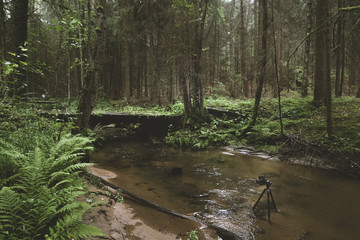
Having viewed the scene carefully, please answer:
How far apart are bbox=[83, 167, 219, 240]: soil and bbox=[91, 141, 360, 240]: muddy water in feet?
2.04

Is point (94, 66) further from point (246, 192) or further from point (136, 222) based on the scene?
point (246, 192)

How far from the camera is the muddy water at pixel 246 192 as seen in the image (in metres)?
4.19

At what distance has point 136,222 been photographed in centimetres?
389

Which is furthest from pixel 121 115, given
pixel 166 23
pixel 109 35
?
pixel 109 35

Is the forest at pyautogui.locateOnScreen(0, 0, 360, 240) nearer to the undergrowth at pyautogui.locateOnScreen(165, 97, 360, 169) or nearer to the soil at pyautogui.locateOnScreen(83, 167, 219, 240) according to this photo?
the undergrowth at pyautogui.locateOnScreen(165, 97, 360, 169)

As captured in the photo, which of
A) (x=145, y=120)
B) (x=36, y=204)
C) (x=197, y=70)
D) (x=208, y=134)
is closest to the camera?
(x=36, y=204)

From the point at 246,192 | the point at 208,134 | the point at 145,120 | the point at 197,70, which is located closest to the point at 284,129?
the point at 208,134

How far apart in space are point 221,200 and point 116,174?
12.5ft

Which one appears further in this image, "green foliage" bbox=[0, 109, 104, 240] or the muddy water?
the muddy water

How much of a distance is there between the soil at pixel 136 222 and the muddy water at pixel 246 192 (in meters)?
0.62

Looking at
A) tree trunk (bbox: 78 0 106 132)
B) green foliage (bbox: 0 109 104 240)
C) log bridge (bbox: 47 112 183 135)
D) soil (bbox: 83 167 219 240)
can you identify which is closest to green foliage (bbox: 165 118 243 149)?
log bridge (bbox: 47 112 183 135)

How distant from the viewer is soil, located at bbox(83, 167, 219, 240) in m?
3.31

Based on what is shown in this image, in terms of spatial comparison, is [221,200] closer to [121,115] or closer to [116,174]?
[116,174]

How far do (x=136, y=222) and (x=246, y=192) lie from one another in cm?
339
